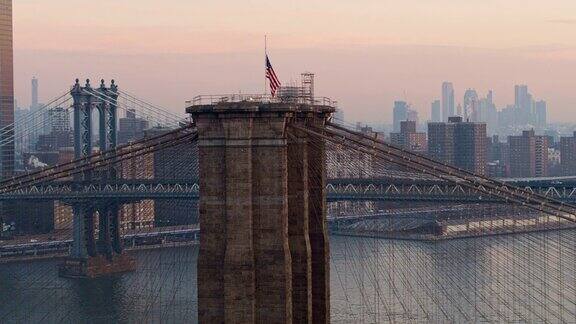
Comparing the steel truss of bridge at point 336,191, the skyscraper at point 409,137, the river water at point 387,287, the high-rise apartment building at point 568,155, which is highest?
the skyscraper at point 409,137

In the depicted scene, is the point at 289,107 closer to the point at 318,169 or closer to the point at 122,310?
the point at 318,169

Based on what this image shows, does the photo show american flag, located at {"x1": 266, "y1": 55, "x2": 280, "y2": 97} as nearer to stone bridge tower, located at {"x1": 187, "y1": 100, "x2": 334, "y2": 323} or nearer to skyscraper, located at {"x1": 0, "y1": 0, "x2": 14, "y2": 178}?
stone bridge tower, located at {"x1": 187, "y1": 100, "x2": 334, "y2": 323}

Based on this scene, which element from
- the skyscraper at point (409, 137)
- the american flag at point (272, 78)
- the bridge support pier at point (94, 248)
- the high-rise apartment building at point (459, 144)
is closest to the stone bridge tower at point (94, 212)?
the bridge support pier at point (94, 248)

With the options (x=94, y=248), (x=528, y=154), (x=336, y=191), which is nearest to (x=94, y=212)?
(x=94, y=248)

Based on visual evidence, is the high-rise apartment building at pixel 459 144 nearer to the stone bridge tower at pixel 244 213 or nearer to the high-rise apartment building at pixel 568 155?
the high-rise apartment building at pixel 568 155

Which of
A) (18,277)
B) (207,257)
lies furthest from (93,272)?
(207,257)

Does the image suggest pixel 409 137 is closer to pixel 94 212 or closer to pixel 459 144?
pixel 459 144

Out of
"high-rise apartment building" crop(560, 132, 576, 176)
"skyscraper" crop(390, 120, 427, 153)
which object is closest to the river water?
"skyscraper" crop(390, 120, 427, 153)
